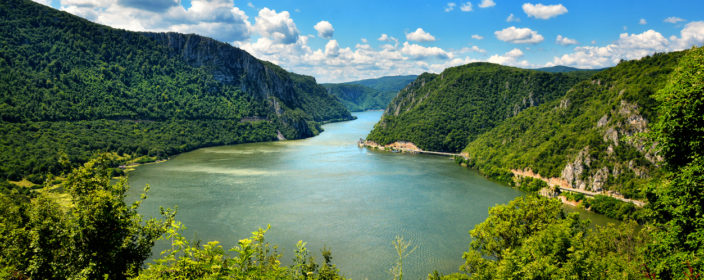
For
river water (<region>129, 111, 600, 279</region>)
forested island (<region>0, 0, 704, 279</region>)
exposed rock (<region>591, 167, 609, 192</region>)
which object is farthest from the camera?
exposed rock (<region>591, 167, 609, 192</region>)

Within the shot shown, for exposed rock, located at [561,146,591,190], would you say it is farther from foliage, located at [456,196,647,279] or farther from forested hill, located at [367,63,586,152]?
forested hill, located at [367,63,586,152]

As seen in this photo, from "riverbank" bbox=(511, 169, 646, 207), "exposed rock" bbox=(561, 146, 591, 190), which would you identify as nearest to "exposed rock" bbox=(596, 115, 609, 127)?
"exposed rock" bbox=(561, 146, 591, 190)

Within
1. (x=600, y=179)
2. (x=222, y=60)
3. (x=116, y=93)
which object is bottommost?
(x=600, y=179)

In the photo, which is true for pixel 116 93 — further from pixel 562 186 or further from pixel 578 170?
pixel 578 170

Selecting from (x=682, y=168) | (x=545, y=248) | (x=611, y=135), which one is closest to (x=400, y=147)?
(x=611, y=135)

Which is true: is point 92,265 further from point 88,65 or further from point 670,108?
point 88,65

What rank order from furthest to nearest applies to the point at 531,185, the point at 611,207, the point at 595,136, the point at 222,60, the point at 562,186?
the point at 222,60 < the point at 531,185 < the point at 595,136 < the point at 562,186 < the point at 611,207
